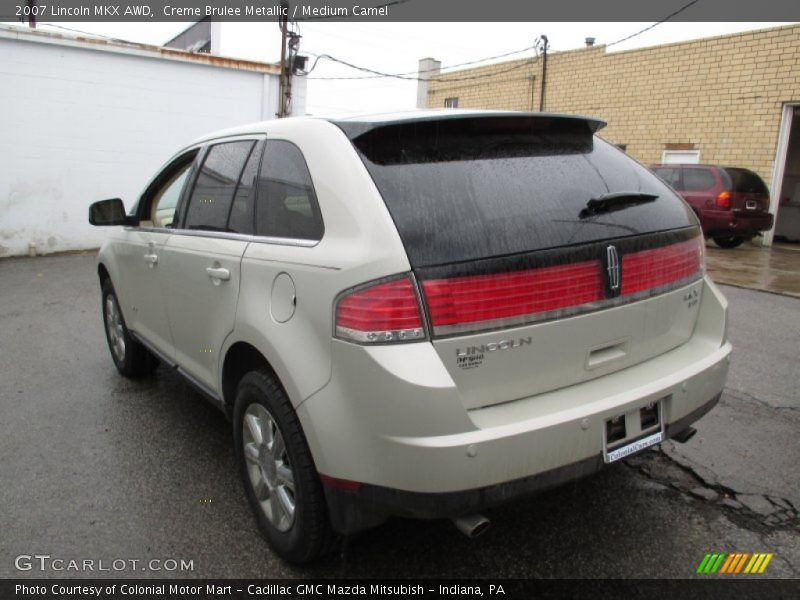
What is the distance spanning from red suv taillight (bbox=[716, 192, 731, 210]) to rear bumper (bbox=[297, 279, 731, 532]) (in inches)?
468

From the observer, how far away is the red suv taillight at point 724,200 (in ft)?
41.0

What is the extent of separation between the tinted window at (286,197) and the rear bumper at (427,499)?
902 millimetres

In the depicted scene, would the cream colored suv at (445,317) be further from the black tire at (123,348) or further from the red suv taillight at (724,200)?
the red suv taillight at (724,200)

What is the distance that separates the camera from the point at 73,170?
38.0 ft

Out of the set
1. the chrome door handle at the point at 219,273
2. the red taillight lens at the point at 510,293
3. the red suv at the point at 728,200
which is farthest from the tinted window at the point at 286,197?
the red suv at the point at 728,200

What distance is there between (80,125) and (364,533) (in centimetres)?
1120

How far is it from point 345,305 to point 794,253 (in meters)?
14.1

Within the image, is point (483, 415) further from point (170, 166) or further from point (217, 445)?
point (170, 166)

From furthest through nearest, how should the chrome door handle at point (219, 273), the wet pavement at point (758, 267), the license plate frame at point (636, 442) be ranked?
the wet pavement at point (758, 267), the chrome door handle at point (219, 273), the license plate frame at point (636, 442)

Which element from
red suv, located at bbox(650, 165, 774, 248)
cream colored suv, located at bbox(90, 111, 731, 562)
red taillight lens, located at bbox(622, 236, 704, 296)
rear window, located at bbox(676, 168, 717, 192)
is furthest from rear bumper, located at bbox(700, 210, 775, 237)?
cream colored suv, located at bbox(90, 111, 731, 562)

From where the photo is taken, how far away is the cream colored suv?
6.47 ft

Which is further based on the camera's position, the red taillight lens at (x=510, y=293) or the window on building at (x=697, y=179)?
the window on building at (x=697, y=179)

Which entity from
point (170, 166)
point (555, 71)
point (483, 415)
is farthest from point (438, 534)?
point (555, 71)

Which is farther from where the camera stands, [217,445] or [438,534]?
[217,445]
